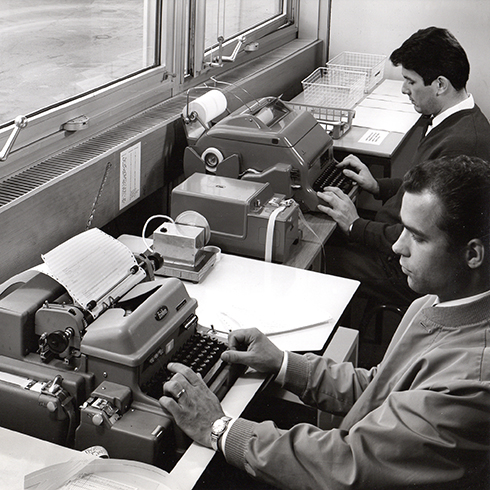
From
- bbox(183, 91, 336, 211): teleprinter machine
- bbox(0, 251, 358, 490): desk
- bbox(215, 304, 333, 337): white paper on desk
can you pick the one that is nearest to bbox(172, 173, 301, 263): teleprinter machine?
bbox(0, 251, 358, 490): desk

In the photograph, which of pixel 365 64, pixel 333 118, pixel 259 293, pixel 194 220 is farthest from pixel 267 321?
pixel 365 64

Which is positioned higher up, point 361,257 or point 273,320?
point 273,320

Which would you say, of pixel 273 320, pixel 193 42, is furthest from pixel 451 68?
pixel 273 320

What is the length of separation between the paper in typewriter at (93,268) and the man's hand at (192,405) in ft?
Answer: 0.92

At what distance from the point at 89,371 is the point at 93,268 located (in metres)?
0.25

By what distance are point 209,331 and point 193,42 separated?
1761mm

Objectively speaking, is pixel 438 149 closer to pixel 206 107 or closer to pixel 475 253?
pixel 206 107

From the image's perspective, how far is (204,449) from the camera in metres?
1.61

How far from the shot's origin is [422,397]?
1.41 m

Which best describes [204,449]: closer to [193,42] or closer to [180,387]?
[180,387]

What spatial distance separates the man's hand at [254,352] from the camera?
185 cm

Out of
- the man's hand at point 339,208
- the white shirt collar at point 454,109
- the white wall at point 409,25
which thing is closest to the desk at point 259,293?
the man's hand at point 339,208

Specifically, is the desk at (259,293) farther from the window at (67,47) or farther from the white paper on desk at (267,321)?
the window at (67,47)

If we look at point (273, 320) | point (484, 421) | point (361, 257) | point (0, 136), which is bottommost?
point (361, 257)
